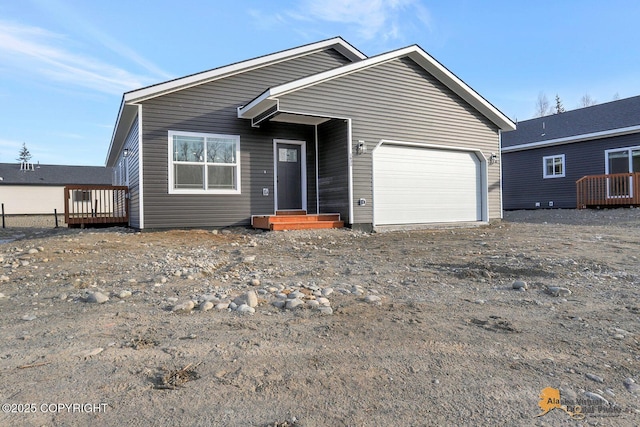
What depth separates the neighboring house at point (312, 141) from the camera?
30.5ft

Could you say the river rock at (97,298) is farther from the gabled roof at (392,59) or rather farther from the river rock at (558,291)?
the gabled roof at (392,59)

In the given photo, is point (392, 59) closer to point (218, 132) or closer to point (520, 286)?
point (218, 132)

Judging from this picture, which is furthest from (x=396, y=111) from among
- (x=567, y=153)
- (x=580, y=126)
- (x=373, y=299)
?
(x=580, y=126)

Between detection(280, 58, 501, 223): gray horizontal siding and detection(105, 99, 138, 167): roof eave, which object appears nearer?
detection(105, 99, 138, 167): roof eave

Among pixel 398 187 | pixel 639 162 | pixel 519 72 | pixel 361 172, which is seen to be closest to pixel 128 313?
pixel 361 172

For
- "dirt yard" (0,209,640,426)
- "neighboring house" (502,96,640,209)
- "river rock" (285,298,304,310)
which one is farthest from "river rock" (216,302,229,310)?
"neighboring house" (502,96,640,209)

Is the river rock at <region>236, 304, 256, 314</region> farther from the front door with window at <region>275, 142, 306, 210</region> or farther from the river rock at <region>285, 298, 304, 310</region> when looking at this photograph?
the front door with window at <region>275, 142, 306, 210</region>

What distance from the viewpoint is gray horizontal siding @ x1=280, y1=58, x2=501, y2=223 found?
984cm

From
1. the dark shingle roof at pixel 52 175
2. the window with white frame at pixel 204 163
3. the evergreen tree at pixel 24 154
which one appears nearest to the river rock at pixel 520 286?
the window with white frame at pixel 204 163

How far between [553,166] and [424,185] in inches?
467

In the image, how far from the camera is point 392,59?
10625 mm

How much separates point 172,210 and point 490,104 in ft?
32.4

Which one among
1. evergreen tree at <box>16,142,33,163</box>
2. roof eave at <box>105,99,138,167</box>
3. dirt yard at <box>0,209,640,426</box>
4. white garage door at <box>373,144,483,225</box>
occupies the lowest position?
dirt yard at <box>0,209,640,426</box>

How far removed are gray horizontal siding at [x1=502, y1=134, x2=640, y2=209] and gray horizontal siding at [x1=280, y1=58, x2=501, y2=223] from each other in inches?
329
